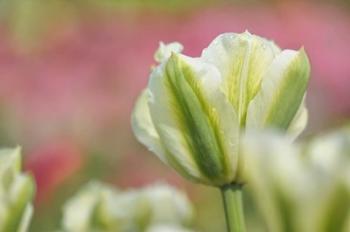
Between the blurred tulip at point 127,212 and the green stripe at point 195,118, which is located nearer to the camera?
the green stripe at point 195,118

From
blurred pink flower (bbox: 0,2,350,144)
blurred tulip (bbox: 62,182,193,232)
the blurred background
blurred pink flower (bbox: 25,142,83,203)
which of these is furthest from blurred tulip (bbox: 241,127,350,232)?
blurred pink flower (bbox: 0,2,350,144)

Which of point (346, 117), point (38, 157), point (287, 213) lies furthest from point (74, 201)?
point (346, 117)

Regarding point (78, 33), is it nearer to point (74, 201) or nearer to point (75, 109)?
point (75, 109)

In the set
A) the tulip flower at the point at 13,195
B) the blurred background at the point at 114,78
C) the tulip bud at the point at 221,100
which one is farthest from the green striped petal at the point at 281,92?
the blurred background at the point at 114,78

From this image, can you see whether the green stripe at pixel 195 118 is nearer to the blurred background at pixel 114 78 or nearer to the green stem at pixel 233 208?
the green stem at pixel 233 208

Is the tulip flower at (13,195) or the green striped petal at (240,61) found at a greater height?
the green striped petal at (240,61)

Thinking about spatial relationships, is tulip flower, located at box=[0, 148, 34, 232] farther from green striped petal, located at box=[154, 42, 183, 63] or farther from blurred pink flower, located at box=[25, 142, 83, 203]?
blurred pink flower, located at box=[25, 142, 83, 203]
